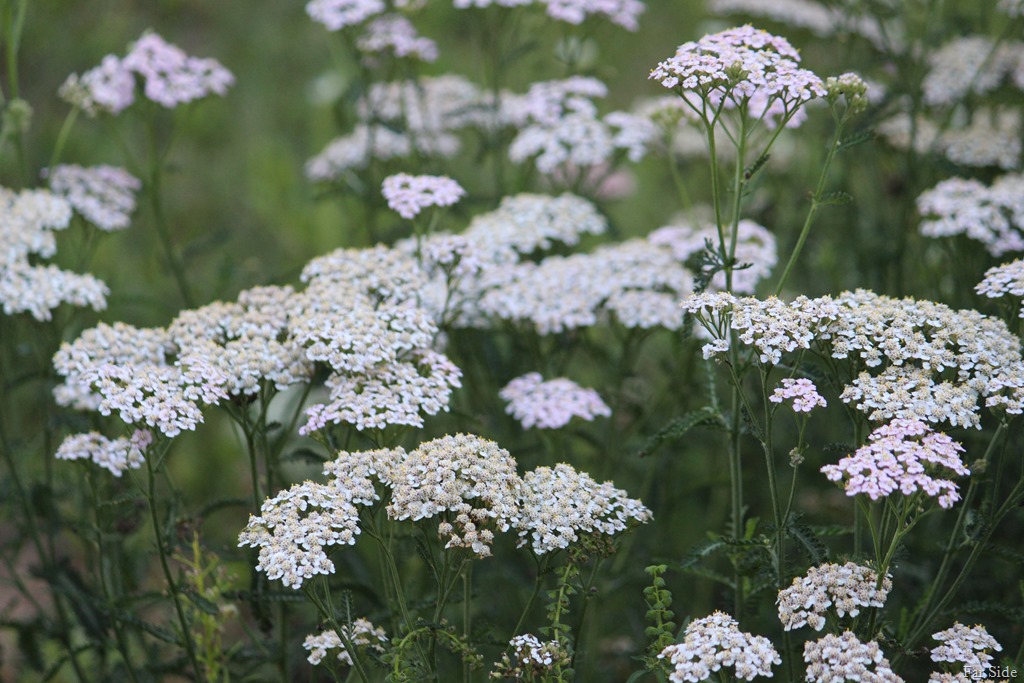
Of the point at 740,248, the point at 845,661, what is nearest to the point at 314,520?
the point at 845,661

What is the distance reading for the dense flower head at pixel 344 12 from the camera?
465cm

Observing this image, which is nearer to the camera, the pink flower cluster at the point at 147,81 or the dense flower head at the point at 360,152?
the pink flower cluster at the point at 147,81

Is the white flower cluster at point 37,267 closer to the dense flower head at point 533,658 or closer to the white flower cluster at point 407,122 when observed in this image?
the white flower cluster at point 407,122

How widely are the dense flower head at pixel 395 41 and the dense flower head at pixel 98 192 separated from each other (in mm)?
1232

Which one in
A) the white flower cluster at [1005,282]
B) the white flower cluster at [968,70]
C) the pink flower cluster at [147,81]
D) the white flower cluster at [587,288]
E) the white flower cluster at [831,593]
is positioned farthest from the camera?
the white flower cluster at [968,70]

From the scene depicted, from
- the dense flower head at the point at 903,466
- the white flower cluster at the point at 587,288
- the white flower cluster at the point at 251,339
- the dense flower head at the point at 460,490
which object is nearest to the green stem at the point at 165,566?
the white flower cluster at the point at 251,339

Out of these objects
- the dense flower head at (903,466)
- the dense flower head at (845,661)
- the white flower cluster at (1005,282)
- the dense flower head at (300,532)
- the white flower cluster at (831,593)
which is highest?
the white flower cluster at (1005,282)

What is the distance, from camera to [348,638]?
292 cm

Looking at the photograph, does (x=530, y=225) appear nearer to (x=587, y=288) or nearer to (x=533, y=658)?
(x=587, y=288)

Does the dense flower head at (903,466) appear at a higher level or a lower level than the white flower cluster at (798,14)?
lower

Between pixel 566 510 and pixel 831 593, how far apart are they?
0.71 meters

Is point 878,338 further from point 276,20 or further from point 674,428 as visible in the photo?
point 276,20

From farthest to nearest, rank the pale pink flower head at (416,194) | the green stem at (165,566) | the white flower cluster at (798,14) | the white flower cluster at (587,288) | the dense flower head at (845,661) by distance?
1. the white flower cluster at (798,14)
2. the white flower cluster at (587,288)
3. the pale pink flower head at (416,194)
4. the green stem at (165,566)
5. the dense flower head at (845,661)

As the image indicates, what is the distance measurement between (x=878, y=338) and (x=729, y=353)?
1.48ft
